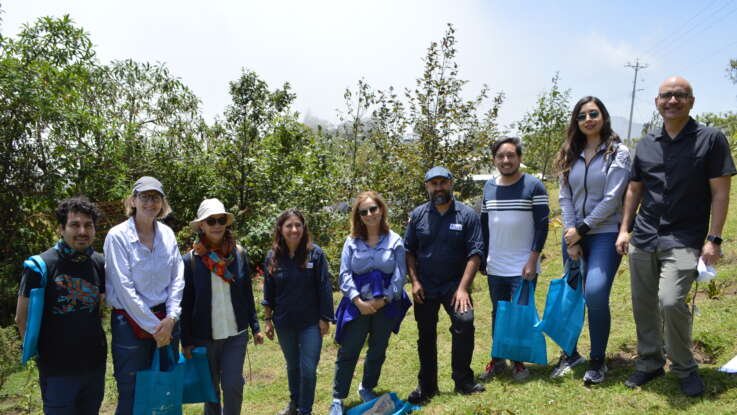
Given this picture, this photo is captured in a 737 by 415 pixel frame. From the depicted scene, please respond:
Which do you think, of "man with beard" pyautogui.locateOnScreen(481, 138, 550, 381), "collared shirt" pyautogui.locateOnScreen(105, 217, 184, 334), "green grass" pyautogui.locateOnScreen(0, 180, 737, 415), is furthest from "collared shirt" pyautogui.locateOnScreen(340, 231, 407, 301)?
"collared shirt" pyautogui.locateOnScreen(105, 217, 184, 334)

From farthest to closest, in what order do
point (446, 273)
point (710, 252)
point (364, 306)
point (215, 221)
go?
point (446, 273), point (364, 306), point (215, 221), point (710, 252)

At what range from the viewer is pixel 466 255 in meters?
4.09

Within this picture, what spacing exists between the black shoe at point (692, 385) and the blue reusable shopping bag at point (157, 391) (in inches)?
130

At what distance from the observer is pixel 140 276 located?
3363mm

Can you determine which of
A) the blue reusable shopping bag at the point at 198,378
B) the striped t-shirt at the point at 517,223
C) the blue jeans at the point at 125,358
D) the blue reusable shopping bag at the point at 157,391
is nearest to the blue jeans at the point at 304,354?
the blue reusable shopping bag at the point at 198,378

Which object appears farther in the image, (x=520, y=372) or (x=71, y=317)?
(x=520, y=372)

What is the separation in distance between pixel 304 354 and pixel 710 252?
287 centimetres

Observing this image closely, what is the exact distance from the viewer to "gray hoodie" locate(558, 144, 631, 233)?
145 inches

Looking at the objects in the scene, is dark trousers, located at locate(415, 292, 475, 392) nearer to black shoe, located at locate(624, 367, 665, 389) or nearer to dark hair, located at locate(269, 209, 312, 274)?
dark hair, located at locate(269, 209, 312, 274)

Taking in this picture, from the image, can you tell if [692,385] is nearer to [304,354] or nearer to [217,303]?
[304,354]

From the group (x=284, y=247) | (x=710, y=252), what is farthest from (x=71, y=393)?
(x=710, y=252)

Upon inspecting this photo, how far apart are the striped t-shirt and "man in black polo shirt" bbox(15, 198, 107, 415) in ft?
9.50

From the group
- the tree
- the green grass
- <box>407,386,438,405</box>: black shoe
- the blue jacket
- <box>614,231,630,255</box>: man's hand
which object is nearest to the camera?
the green grass

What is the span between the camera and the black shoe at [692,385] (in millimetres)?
3285
